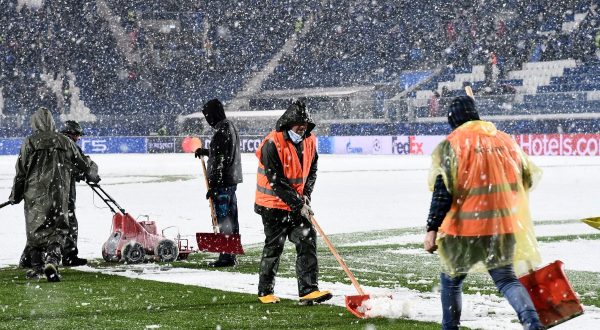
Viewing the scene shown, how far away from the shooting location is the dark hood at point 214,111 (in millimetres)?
10805

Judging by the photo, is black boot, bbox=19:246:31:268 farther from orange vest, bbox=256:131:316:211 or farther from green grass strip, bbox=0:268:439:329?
orange vest, bbox=256:131:316:211

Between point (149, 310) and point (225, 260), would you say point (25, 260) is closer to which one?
point (225, 260)

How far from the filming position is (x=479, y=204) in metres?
5.56

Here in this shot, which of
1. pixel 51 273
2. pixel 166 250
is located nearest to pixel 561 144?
pixel 166 250

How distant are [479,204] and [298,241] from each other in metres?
2.79

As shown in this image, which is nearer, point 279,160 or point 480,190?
point 480,190

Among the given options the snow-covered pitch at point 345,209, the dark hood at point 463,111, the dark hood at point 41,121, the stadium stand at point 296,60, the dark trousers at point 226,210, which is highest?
the stadium stand at point 296,60

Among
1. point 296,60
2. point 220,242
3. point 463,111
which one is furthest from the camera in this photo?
point 296,60

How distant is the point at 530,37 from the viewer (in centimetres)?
4609

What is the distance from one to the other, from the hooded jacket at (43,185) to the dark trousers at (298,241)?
2656 mm

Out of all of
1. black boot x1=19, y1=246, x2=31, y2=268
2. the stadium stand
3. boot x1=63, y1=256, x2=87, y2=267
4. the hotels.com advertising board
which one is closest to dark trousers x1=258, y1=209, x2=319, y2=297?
black boot x1=19, y1=246, x2=31, y2=268

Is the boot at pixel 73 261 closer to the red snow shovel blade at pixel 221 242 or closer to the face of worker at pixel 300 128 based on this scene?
the red snow shovel blade at pixel 221 242

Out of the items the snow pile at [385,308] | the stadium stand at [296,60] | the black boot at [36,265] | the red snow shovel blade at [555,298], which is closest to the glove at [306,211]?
the snow pile at [385,308]

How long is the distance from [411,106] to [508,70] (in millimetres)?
5292
